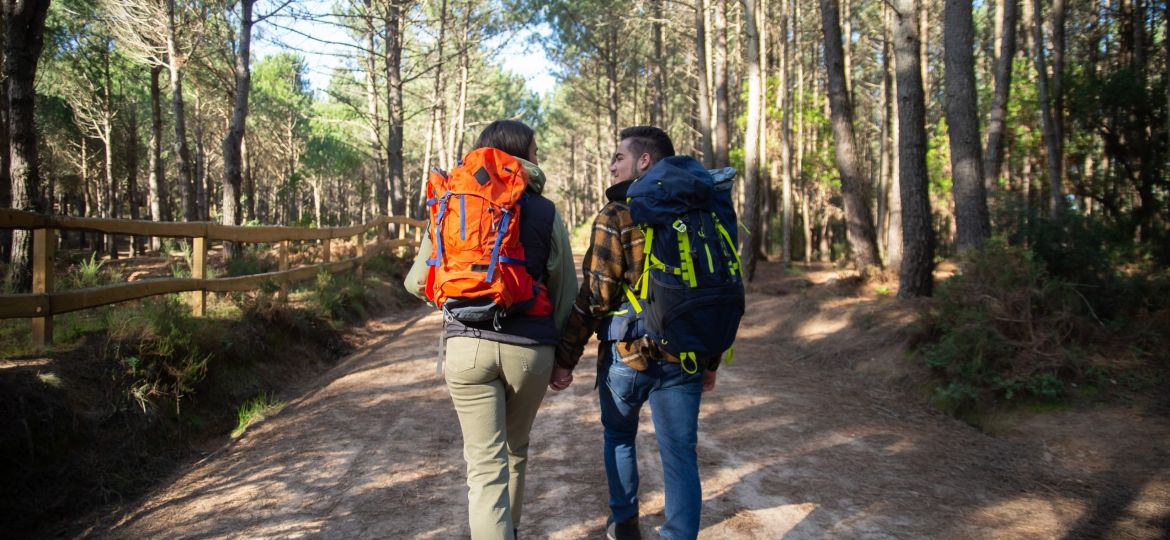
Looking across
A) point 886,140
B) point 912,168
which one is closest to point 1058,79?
point 886,140

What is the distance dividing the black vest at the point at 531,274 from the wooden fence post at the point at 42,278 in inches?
137

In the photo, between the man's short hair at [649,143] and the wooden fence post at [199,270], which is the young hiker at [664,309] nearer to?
the man's short hair at [649,143]

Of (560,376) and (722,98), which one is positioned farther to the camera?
(722,98)

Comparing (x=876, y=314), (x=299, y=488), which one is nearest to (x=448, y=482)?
(x=299, y=488)

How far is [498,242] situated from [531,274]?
0.23 meters

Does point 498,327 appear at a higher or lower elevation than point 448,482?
higher

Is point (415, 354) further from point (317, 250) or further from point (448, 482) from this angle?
point (317, 250)

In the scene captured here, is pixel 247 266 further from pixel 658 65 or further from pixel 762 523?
pixel 658 65

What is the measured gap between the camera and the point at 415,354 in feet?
24.4

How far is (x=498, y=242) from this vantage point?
2.45 metres

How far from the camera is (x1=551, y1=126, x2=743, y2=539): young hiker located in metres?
2.62

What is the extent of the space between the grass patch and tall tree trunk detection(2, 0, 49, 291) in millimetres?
2257

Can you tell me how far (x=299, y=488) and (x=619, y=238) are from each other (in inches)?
97.9

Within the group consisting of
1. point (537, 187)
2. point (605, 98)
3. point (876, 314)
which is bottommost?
point (876, 314)
